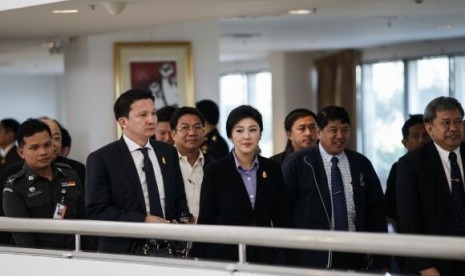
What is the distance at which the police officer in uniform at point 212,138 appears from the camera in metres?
8.80

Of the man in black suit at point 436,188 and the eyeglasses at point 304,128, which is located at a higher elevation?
the eyeglasses at point 304,128

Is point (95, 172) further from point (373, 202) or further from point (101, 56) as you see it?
point (101, 56)

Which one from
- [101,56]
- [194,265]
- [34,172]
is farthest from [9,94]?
[194,265]

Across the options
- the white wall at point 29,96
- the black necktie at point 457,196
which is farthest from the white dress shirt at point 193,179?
the white wall at point 29,96

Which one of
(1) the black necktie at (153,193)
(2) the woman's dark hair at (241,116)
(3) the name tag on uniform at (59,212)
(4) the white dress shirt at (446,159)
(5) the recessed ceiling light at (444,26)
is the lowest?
(3) the name tag on uniform at (59,212)

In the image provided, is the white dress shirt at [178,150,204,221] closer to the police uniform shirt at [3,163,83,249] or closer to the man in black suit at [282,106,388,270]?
the man in black suit at [282,106,388,270]

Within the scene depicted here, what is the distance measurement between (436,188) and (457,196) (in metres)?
0.13

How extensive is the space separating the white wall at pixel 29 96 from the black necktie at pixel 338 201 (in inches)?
807

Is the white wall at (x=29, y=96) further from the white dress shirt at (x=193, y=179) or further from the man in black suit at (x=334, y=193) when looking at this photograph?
the man in black suit at (x=334, y=193)

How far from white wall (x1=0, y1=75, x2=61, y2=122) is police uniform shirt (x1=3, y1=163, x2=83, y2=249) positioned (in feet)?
66.1

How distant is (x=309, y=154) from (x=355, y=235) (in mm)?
2489

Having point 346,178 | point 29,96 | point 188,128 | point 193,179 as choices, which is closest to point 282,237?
point 346,178

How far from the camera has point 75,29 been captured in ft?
34.4

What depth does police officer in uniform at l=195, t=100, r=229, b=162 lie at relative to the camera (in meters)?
8.80
